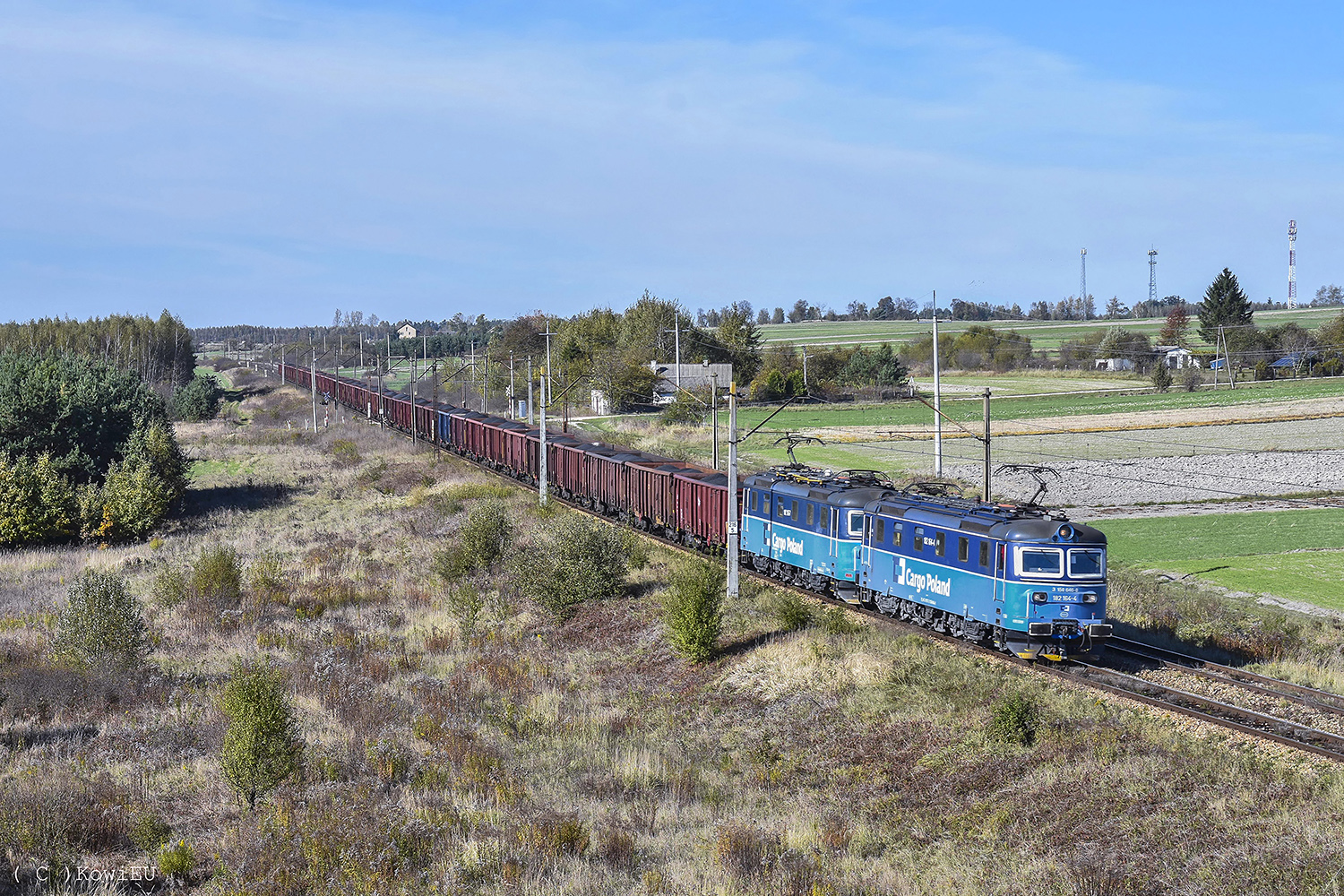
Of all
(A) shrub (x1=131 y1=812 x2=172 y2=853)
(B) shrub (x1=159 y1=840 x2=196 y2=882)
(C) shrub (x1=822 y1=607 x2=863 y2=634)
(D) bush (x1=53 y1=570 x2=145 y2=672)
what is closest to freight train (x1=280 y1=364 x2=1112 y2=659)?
(C) shrub (x1=822 y1=607 x2=863 y2=634)

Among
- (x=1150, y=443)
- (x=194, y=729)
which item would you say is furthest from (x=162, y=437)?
(x=1150, y=443)

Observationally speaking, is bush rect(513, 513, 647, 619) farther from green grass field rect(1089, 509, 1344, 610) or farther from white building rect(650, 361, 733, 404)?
white building rect(650, 361, 733, 404)

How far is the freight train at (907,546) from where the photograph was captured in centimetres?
2322

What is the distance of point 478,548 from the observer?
137 feet

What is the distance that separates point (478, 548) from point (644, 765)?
22.3m

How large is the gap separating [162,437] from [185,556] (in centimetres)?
1595

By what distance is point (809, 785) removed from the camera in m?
20.1

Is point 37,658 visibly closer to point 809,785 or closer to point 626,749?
point 626,749

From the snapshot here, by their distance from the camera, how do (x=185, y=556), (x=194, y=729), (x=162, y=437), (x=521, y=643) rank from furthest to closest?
(x=162, y=437) → (x=185, y=556) → (x=521, y=643) → (x=194, y=729)

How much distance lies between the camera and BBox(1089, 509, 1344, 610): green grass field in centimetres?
3619

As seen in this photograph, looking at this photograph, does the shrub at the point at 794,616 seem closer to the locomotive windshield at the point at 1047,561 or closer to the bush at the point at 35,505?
the locomotive windshield at the point at 1047,561

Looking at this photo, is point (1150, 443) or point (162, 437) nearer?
point (162, 437)

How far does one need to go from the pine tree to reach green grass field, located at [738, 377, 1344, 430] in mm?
34876

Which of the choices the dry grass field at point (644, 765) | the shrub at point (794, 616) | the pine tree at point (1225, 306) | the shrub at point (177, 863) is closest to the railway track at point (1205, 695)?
the dry grass field at point (644, 765)
